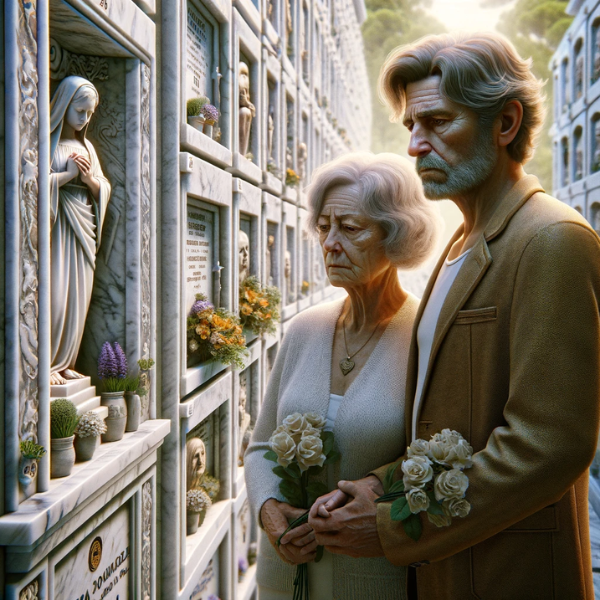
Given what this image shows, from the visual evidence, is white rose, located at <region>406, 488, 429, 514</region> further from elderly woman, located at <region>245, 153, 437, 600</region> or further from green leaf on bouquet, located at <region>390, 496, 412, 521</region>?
elderly woman, located at <region>245, 153, 437, 600</region>

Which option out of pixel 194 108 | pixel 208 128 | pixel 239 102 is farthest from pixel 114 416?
pixel 239 102

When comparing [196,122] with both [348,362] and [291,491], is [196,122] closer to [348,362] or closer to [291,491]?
[348,362]

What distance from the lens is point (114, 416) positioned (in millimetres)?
2873

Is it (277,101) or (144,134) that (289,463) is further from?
→ (277,101)

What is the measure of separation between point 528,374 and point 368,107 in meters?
28.6

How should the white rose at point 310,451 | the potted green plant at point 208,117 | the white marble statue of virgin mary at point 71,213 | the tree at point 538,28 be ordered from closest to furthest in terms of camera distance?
the white rose at point 310,451 < the white marble statue of virgin mary at point 71,213 < the potted green plant at point 208,117 < the tree at point 538,28

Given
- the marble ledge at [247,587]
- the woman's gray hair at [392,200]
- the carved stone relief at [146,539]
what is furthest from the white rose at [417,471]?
the marble ledge at [247,587]

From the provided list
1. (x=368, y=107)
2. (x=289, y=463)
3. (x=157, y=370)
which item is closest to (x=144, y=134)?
(x=157, y=370)

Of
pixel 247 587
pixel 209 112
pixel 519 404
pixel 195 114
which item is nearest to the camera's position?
pixel 519 404

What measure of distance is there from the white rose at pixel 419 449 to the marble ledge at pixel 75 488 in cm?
119

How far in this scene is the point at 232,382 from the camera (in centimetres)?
505

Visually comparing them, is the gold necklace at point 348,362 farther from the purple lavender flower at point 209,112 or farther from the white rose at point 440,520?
the purple lavender flower at point 209,112

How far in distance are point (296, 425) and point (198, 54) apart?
3.23 metres

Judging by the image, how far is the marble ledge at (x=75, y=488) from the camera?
187 centimetres
